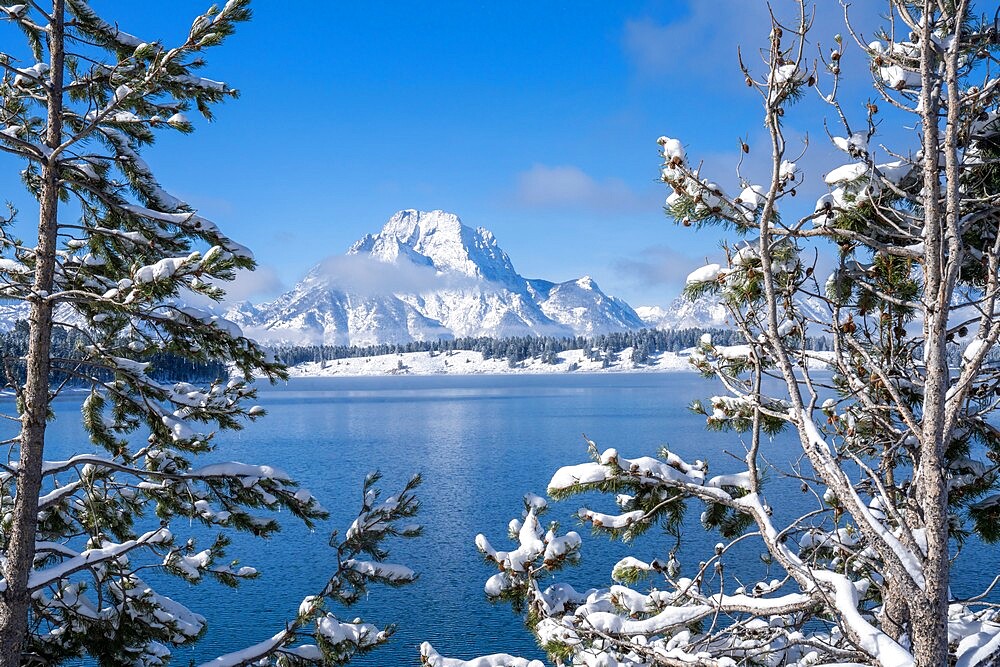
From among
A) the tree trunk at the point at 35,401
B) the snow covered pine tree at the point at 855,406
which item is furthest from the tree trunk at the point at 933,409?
the tree trunk at the point at 35,401

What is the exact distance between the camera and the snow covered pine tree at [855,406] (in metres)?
4.13

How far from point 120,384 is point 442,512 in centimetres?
2812

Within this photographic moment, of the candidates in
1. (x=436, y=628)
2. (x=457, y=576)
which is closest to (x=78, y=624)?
(x=436, y=628)

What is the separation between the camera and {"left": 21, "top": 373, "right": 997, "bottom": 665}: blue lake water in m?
21.4

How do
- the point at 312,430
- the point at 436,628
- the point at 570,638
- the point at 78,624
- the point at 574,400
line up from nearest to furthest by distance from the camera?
the point at 570,638
the point at 78,624
the point at 436,628
the point at 312,430
the point at 574,400

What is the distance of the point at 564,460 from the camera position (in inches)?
1800

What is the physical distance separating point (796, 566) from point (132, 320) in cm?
611

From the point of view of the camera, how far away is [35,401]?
6457 mm

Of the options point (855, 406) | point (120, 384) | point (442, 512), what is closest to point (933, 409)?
point (855, 406)

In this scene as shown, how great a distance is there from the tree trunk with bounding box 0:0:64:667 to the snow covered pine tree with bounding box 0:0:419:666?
0.01m

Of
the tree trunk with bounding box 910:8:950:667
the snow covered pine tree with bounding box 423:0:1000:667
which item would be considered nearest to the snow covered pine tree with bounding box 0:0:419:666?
the snow covered pine tree with bounding box 423:0:1000:667

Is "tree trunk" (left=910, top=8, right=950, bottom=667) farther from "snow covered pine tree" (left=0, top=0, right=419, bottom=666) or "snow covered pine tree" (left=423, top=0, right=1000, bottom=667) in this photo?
"snow covered pine tree" (left=0, top=0, right=419, bottom=666)

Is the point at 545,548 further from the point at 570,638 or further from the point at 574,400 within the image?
the point at 574,400

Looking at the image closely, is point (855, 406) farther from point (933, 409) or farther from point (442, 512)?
point (442, 512)
